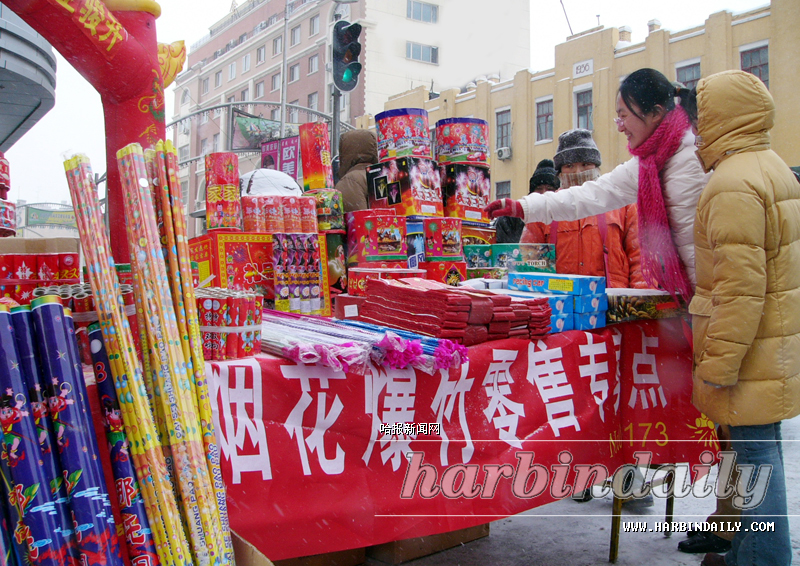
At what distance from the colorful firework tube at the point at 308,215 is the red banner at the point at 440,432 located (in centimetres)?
→ 118

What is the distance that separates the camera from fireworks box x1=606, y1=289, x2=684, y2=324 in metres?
2.82

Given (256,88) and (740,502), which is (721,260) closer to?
(740,502)

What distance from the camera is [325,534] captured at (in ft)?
6.28

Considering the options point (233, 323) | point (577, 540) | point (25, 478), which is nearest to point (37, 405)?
point (25, 478)

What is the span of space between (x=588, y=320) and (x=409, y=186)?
1279mm

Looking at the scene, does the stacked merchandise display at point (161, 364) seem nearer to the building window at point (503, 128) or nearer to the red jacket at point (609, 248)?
the red jacket at point (609, 248)

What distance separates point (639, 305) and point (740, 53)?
17274 mm

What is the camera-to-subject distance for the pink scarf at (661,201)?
2.69 metres

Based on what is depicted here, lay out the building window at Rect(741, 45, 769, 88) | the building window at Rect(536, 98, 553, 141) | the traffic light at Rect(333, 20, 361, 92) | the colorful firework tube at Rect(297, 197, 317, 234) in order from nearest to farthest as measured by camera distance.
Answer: the colorful firework tube at Rect(297, 197, 317, 234) < the traffic light at Rect(333, 20, 361, 92) < the building window at Rect(741, 45, 769, 88) < the building window at Rect(536, 98, 553, 141)

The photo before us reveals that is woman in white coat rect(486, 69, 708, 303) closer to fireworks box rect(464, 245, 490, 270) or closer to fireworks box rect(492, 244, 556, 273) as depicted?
fireworks box rect(492, 244, 556, 273)

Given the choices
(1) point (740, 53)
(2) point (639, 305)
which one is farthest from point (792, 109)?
(2) point (639, 305)

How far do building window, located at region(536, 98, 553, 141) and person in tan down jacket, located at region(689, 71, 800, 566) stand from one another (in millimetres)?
18918

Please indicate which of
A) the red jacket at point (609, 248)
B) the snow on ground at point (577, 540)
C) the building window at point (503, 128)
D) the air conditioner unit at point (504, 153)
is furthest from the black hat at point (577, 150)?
the building window at point (503, 128)

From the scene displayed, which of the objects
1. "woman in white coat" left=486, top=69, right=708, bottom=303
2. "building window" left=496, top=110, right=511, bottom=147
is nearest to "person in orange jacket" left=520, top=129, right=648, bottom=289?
"woman in white coat" left=486, top=69, right=708, bottom=303
